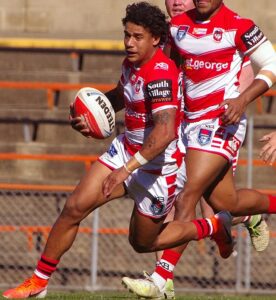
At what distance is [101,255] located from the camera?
12531 mm

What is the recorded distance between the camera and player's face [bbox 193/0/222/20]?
823 cm

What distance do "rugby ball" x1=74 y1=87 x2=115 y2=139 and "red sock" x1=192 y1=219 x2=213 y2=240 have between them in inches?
38.4

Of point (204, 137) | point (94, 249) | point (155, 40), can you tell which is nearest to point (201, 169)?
point (204, 137)

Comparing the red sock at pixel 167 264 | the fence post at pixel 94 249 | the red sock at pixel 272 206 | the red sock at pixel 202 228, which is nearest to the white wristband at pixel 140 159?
the red sock at pixel 202 228

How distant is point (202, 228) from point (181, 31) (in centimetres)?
146

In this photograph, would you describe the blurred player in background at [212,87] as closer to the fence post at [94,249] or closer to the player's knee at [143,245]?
the player's knee at [143,245]

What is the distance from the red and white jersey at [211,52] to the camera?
8.23 metres

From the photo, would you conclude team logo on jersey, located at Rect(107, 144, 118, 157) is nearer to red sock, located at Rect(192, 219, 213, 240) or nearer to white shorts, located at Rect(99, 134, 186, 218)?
white shorts, located at Rect(99, 134, 186, 218)

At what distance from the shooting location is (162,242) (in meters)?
8.11

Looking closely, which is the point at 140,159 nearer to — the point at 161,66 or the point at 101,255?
the point at 161,66

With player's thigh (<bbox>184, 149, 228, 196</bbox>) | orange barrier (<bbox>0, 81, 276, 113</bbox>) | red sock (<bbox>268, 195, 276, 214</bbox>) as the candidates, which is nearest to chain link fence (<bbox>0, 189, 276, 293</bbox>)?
orange barrier (<bbox>0, 81, 276, 113</bbox>)

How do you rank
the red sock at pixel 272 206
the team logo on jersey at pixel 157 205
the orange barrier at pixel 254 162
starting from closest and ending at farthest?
1. the team logo on jersey at pixel 157 205
2. the red sock at pixel 272 206
3. the orange barrier at pixel 254 162

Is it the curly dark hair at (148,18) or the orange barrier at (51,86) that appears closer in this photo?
the curly dark hair at (148,18)

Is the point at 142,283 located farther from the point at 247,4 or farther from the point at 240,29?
the point at 247,4
